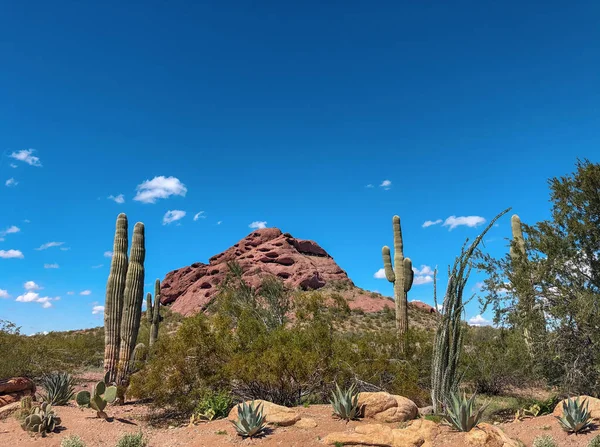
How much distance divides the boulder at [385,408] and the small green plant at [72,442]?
559 centimetres

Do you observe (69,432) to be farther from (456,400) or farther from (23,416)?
(456,400)

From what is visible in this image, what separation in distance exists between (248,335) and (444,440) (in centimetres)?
613

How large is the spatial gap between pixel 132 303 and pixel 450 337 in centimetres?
997

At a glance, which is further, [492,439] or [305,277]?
[305,277]

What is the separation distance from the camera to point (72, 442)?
8.33m

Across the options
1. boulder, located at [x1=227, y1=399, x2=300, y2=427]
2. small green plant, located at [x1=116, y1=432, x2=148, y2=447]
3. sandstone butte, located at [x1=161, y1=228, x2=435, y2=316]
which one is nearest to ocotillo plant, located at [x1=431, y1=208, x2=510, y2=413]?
boulder, located at [x1=227, y1=399, x2=300, y2=427]

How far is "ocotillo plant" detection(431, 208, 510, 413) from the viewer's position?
33.0 feet

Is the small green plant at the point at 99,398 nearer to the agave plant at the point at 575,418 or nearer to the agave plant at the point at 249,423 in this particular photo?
the agave plant at the point at 249,423

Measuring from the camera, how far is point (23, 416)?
9.74 m

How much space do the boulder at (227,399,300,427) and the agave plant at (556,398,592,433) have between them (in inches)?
215

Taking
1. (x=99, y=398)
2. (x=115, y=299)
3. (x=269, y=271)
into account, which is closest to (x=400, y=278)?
(x=115, y=299)

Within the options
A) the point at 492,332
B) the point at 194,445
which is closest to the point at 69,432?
the point at 194,445

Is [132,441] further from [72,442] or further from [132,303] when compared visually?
[132,303]

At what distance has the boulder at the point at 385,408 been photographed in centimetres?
955
